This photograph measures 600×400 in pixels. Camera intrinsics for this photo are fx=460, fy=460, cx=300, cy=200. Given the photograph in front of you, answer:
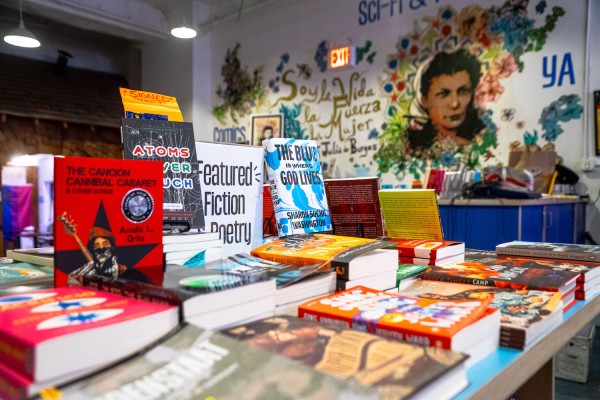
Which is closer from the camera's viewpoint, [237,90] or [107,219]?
[107,219]

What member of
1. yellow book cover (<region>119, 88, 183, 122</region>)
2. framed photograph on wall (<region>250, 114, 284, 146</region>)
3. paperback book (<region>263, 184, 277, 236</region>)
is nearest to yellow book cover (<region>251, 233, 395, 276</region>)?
paperback book (<region>263, 184, 277, 236</region>)

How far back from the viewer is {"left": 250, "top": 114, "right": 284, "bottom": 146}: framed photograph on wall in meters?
5.88

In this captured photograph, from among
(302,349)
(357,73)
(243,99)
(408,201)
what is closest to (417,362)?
(302,349)

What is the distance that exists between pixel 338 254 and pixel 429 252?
0.39 m

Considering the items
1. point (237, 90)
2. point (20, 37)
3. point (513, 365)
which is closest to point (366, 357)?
point (513, 365)

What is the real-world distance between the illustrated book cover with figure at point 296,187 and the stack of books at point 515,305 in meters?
0.36

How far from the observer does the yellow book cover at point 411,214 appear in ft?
4.55

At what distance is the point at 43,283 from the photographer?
951mm

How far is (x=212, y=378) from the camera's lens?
19.0 inches

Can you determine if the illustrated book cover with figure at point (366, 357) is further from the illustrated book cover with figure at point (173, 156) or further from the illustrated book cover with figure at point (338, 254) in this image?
the illustrated book cover with figure at point (173, 156)

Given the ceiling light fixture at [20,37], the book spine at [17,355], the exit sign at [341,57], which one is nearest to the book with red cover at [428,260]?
the book spine at [17,355]

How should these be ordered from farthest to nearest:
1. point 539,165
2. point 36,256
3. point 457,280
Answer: point 539,165 → point 36,256 → point 457,280

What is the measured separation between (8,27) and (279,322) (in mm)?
7395

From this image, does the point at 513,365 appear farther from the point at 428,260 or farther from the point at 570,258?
Answer: the point at 570,258
